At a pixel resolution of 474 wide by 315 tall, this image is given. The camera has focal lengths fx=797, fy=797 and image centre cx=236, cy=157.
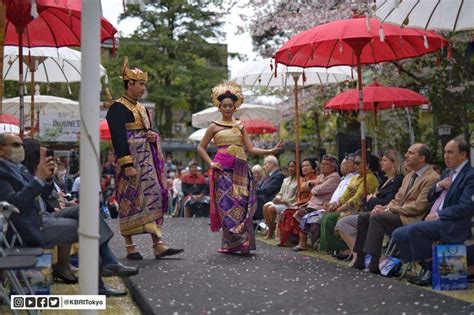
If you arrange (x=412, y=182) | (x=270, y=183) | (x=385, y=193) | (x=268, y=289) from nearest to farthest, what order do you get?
(x=268, y=289), (x=412, y=182), (x=385, y=193), (x=270, y=183)

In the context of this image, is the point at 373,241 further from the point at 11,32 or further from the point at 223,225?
the point at 11,32

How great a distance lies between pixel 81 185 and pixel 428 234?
3617mm

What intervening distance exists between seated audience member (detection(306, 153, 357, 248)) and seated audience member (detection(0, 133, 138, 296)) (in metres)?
3.88

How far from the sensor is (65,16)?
8055mm

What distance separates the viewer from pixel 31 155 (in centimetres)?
616

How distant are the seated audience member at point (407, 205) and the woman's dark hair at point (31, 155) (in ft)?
10.9

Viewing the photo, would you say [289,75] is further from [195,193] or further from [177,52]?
[177,52]

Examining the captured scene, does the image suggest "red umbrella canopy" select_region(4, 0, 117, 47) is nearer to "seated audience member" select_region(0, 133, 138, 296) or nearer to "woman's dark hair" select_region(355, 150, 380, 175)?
"seated audience member" select_region(0, 133, 138, 296)

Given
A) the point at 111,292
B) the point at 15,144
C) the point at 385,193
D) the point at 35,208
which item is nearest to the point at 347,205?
the point at 385,193

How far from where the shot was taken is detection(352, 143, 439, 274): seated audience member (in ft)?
24.5

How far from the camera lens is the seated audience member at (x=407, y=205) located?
7.47 metres

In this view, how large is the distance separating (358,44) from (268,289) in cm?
353

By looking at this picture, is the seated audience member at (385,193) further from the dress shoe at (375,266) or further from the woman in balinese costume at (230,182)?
the woman in balinese costume at (230,182)

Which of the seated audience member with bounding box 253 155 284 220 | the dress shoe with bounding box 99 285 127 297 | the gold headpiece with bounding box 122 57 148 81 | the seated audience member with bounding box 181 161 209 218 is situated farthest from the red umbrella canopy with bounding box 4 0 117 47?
the seated audience member with bounding box 181 161 209 218
